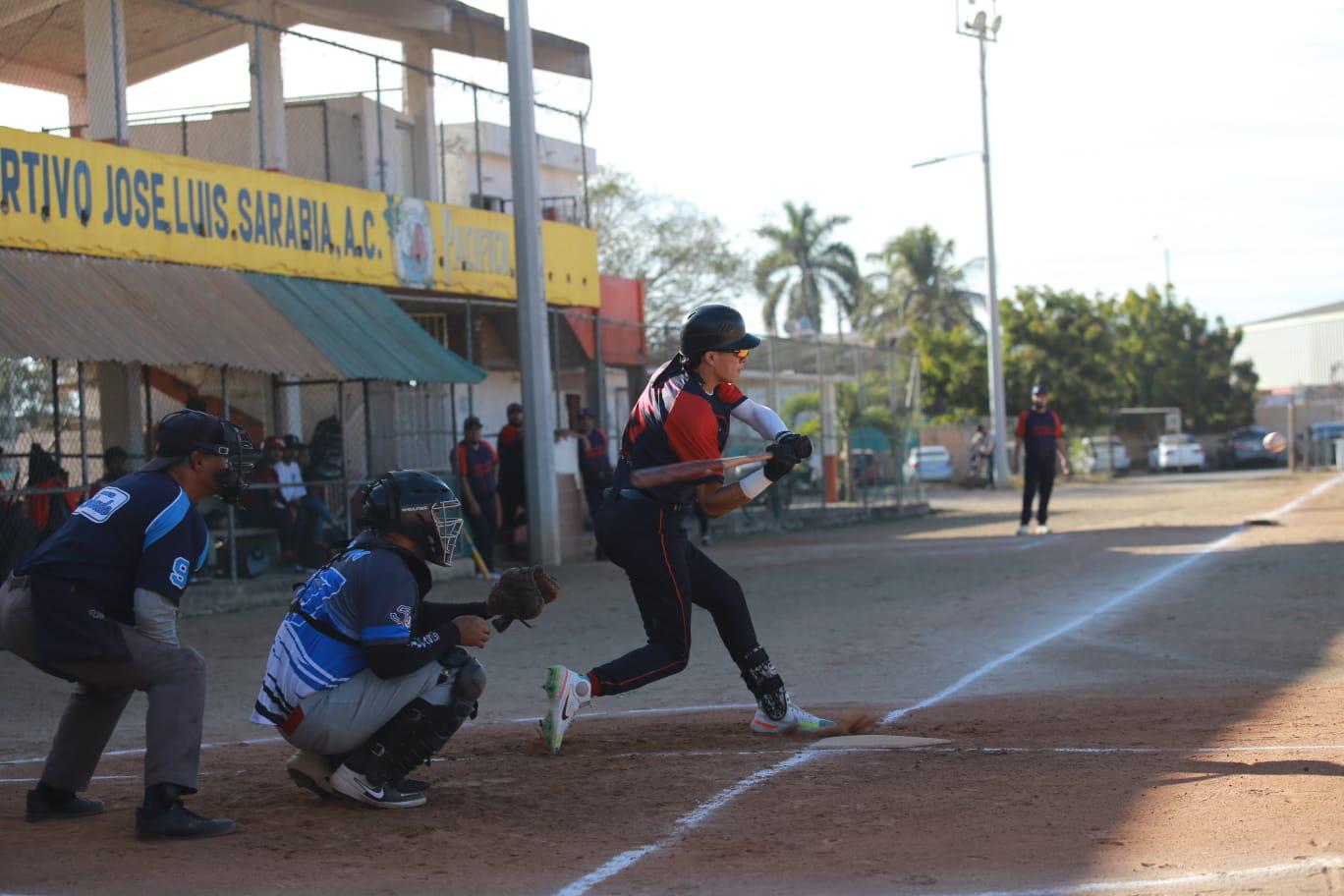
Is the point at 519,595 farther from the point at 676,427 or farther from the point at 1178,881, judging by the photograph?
the point at 1178,881

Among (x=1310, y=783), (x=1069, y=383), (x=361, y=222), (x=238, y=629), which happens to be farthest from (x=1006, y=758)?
(x=1069, y=383)

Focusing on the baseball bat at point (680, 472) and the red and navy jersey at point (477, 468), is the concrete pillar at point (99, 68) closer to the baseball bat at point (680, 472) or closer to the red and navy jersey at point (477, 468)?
the red and navy jersey at point (477, 468)

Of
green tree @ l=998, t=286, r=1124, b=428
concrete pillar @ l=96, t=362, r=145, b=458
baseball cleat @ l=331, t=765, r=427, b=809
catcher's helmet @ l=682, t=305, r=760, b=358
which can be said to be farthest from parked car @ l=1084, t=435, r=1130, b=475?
baseball cleat @ l=331, t=765, r=427, b=809

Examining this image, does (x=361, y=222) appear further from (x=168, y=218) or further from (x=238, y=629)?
(x=238, y=629)

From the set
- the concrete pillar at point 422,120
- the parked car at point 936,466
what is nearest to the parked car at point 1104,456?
the parked car at point 936,466

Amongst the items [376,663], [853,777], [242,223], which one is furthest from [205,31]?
[853,777]

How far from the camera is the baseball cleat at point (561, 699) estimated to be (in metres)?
6.54

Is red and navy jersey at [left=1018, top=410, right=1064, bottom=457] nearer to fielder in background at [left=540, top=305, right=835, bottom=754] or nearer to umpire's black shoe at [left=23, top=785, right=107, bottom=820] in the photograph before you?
fielder in background at [left=540, top=305, right=835, bottom=754]

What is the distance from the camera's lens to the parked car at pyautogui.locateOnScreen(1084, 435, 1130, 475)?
5291 centimetres

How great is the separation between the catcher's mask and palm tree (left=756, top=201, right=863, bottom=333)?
63.9 metres

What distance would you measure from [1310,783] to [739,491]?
2.60 m

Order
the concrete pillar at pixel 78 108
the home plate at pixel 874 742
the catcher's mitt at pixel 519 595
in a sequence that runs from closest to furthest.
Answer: the catcher's mitt at pixel 519 595
the home plate at pixel 874 742
the concrete pillar at pixel 78 108

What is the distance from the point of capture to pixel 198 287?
15.7 metres

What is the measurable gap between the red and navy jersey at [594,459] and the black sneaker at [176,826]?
45.1 ft
